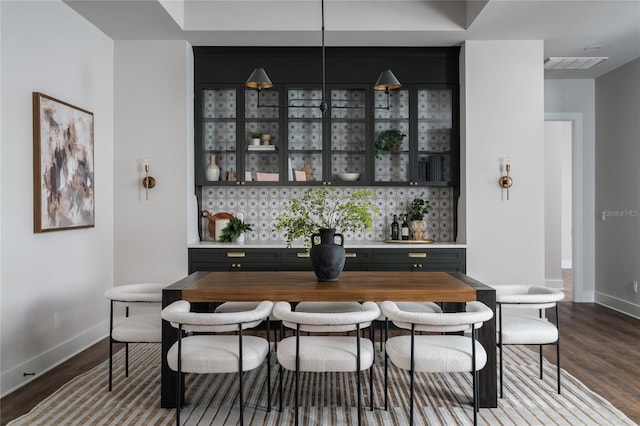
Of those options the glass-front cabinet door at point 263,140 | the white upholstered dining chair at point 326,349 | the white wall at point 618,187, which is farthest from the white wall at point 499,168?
the white upholstered dining chair at point 326,349

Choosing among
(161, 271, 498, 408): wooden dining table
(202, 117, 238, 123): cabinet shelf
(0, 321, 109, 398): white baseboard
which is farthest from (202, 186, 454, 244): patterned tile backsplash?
(161, 271, 498, 408): wooden dining table

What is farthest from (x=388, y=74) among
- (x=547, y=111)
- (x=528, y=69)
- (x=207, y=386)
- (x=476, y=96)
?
(x=547, y=111)

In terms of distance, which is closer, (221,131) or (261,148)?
(261,148)

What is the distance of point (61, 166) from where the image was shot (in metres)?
4.05

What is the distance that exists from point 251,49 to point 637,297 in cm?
490

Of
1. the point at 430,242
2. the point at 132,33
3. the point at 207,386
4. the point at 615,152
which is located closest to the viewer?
the point at 207,386

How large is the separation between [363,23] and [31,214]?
3250 mm

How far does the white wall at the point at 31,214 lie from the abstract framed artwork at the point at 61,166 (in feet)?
0.20

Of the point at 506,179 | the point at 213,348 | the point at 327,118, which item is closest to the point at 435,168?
the point at 506,179

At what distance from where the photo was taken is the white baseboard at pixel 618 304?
5.68 meters

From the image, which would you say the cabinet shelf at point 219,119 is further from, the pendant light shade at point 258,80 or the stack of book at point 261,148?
the pendant light shade at point 258,80

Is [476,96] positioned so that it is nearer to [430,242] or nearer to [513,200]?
[513,200]

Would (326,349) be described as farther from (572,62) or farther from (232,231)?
(572,62)

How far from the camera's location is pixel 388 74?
12.2 feet
